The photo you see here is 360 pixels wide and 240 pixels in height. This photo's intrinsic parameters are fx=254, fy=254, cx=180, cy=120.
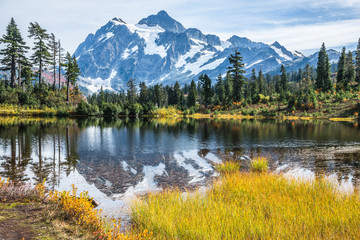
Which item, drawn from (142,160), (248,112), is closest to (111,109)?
(248,112)

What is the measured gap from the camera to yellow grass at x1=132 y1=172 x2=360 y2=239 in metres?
6.33

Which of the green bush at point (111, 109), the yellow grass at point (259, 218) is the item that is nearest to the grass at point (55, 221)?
the yellow grass at point (259, 218)

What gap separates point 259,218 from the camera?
717cm

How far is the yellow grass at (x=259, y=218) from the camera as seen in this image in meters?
6.33

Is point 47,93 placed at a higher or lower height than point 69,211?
higher

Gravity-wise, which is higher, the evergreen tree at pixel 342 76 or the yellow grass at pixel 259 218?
the evergreen tree at pixel 342 76

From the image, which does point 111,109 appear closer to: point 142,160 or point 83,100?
point 83,100

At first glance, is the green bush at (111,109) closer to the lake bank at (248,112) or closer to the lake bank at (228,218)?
the lake bank at (248,112)

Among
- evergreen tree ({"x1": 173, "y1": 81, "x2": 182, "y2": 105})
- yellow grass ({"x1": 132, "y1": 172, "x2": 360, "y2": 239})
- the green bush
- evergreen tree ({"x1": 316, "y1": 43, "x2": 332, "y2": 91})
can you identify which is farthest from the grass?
evergreen tree ({"x1": 173, "y1": 81, "x2": 182, "y2": 105})

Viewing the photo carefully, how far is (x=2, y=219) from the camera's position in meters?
7.48

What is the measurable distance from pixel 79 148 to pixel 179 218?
774 inches

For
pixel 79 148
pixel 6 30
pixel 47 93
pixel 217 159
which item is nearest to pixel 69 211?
pixel 217 159

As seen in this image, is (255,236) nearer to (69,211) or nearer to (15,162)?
(69,211)

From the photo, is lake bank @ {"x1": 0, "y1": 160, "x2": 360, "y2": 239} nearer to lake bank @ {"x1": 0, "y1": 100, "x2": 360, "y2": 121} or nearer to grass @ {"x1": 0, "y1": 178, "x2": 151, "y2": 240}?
grass @ {"x1": 0, "y1": 178, "x2": 151, "y2": 240}
